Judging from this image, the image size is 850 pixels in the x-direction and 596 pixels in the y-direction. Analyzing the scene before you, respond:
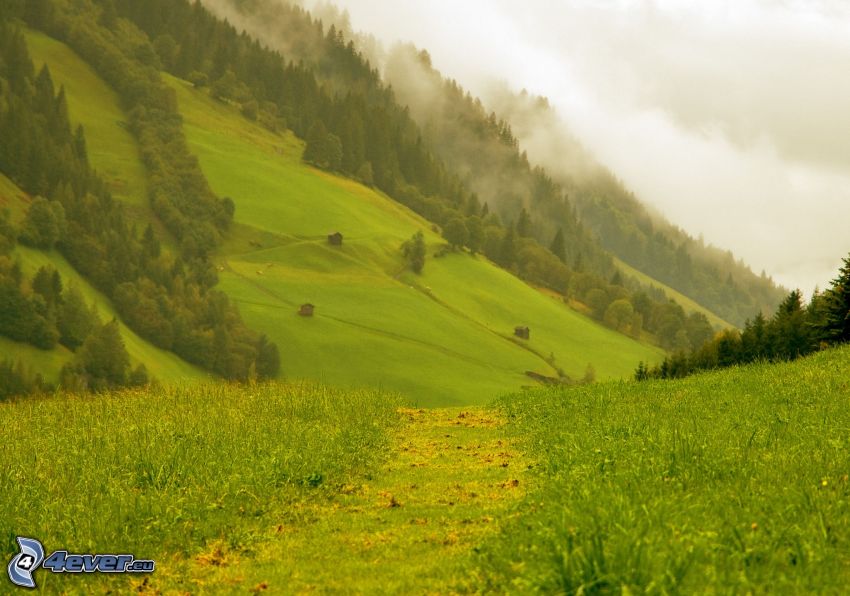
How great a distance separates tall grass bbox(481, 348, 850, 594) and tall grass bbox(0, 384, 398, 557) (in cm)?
476

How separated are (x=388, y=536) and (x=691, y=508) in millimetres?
4644

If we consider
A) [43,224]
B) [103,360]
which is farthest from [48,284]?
[43,224]

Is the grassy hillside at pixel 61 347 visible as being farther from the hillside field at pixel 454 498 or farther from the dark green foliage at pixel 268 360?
the hillside field at pixel 454 498

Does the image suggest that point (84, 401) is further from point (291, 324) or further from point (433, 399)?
point (291, 324)

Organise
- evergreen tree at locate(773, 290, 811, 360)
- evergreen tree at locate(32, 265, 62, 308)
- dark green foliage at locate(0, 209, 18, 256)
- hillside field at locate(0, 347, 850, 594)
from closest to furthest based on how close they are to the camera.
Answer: hillside field at locate(0, 347, 850, 594), evergreen tree at locate(773, 290, 811, 360), evergreen tree at locate(32, 265, 62, 308), dark green foliage at locate(0, 209, 18, 256)

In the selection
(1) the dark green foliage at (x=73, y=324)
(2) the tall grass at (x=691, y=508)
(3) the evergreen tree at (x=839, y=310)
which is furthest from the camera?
(1) the dark green foliage at (x=73, y=324)

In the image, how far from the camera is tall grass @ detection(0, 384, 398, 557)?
13.2 meters

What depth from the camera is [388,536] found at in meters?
12.9

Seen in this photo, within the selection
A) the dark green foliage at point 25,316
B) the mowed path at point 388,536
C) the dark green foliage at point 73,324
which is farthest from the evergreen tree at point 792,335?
the dark green foliage at point 73,324

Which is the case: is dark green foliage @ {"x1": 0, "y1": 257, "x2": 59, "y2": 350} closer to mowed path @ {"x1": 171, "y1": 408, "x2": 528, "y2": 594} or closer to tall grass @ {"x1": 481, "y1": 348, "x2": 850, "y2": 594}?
mowed path @ {"x1": 171, "y1": 408, "x2": 528, "y2": 594}

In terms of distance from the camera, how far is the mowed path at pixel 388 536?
424 inches

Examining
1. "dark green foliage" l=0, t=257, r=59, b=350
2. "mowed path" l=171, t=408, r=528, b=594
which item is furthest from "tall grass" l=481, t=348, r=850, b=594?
"dark green foliage" l=0, t=257, r=59, b=350

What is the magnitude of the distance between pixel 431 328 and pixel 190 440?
169 metres

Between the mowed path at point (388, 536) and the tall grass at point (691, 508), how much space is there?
74 cm
